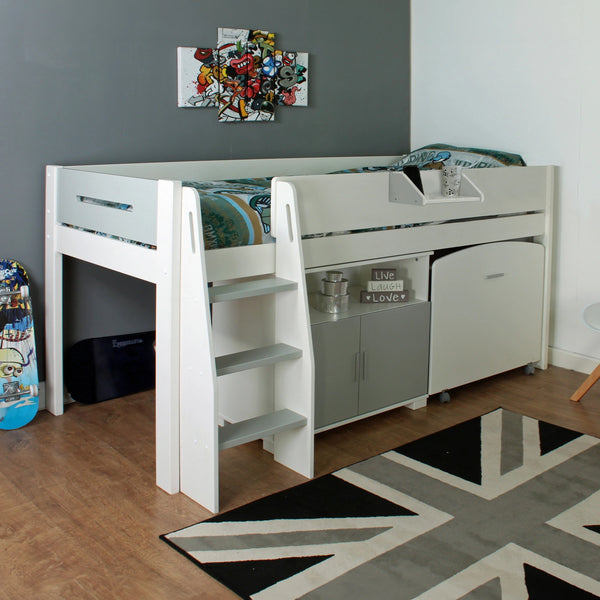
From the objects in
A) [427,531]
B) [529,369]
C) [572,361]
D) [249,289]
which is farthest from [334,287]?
[572,361]

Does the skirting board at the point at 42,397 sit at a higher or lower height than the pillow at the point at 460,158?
lower

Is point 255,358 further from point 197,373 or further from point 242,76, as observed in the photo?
point 242,76

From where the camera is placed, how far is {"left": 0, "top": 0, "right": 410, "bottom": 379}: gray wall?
263 cm

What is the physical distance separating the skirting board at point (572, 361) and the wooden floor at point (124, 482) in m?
0.04

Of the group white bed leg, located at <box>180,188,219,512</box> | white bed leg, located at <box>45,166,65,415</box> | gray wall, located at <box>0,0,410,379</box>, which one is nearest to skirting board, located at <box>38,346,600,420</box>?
gray wall, located at <box>0,0,410,379</box>

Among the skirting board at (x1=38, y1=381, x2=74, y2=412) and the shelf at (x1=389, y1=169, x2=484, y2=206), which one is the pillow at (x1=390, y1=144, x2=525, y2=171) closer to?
the shelf at (x1=389, y1=169, x2=484, y2=206)

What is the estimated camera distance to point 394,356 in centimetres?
267

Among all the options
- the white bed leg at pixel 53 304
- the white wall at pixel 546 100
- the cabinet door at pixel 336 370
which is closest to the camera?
the cabinet door at pixel 336 370

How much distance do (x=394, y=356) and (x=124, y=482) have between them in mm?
1013

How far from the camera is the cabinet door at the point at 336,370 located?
2430 mm

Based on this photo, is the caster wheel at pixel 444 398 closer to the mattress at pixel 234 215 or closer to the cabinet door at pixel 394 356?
the cabinet door at pixel 394 356

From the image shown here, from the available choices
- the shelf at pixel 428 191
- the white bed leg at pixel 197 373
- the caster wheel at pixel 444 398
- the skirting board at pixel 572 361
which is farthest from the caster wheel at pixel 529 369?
the white bed leg at pixel 197 373

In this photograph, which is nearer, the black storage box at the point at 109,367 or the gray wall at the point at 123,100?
the gray wall at the point at 123,100

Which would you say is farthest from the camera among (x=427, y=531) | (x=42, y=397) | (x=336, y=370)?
(x=42, y=397)
